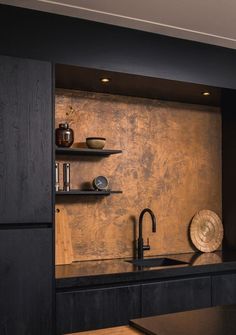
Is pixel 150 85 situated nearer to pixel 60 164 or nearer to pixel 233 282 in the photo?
pixel 60 164

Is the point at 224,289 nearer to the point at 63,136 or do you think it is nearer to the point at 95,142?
the point at 95,142

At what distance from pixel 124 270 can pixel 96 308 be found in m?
0.35

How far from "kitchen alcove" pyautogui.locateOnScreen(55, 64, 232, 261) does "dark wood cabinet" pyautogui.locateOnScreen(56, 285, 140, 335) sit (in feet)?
2.32

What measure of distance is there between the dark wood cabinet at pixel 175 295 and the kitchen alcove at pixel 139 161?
2.26 feet

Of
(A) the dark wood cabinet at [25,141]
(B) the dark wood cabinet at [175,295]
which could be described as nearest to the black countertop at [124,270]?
(B) the dark wood cabinet at [175,295]

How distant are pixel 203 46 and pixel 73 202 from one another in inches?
66.4

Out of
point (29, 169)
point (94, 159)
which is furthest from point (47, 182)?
point (94, 159)

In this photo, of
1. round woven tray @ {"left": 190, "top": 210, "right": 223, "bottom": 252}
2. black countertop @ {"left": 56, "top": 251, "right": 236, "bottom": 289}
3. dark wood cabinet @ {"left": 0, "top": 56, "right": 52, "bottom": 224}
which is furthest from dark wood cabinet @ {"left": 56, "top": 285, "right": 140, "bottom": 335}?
round woven tray @ {"left": 190, "top": 210, "right": 223, "bottom": 252}

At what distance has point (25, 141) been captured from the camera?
2.85 metres

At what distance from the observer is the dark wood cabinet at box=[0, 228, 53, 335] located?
272cm

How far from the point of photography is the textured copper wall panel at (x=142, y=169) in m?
3.70

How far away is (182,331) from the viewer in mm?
1544

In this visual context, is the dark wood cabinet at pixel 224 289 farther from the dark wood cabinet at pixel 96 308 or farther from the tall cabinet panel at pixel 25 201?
the tall cabinet panel at pixel 25 201

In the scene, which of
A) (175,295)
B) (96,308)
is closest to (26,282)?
(96,308)
